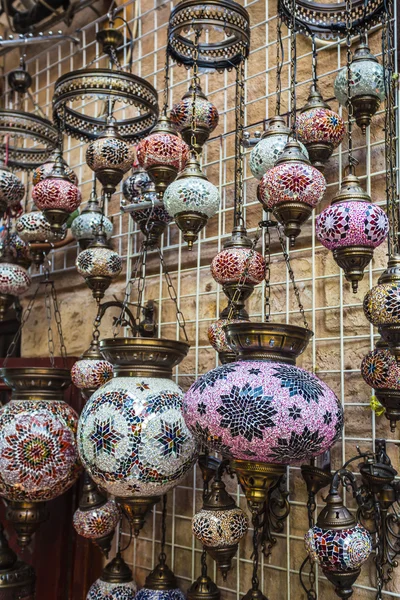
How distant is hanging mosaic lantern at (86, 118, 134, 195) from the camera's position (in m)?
1.26

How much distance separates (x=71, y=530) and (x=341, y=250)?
122 cm

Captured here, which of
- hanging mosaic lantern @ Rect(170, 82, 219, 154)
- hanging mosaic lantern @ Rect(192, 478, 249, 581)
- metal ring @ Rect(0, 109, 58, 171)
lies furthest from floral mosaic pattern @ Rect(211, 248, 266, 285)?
metal ring @ Rect(0, 109, 58, 171)

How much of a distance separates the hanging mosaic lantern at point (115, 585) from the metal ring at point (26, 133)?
3.83 feet

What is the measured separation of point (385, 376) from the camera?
37.4 inches

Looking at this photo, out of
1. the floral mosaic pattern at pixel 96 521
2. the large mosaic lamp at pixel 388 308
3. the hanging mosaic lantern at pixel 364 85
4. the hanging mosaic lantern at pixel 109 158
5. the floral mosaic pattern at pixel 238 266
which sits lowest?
the floral mosaic pattern at pixel 96 521

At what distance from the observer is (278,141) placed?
3.53ft

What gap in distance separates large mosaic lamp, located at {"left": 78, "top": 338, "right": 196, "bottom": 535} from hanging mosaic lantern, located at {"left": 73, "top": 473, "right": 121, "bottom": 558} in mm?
264

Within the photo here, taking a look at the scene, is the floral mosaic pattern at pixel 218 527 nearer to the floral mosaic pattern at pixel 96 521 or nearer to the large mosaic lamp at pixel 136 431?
the large mosaic lamp at pixel 136 431

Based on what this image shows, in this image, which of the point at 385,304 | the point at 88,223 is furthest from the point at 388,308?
the point at 88,223

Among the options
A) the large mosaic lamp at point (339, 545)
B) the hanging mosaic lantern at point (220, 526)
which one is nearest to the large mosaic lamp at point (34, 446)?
the hanging mosaic lantern at point (220, 526)

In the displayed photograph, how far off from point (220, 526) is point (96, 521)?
371mm

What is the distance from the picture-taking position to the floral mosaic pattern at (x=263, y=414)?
0.80 m

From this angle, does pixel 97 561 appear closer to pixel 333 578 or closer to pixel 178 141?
pixel 333 578

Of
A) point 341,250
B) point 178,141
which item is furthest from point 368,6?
point 341,250
